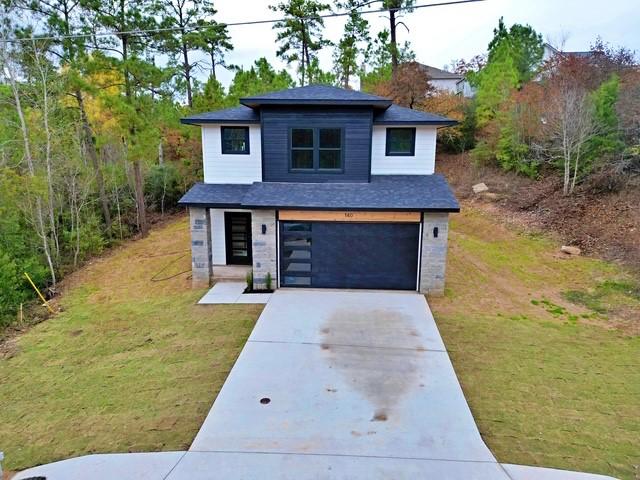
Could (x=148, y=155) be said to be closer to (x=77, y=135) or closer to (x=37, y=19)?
(x=77, y=135)

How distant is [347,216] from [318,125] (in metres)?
2.76

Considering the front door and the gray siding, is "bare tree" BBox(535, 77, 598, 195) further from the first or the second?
the front door

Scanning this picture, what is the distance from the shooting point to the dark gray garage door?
34.1ft

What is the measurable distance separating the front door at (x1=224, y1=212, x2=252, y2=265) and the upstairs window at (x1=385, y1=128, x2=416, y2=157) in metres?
4.68

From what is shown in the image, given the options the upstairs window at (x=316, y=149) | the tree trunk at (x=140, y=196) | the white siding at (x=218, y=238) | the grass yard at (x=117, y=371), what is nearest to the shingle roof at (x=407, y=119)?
the upstairs window at (x=316, y=149)

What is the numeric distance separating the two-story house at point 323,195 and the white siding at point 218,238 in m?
0.03

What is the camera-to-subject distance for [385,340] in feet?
25.6

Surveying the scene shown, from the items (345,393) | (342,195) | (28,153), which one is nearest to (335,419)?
(345,393)

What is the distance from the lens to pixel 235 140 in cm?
1162

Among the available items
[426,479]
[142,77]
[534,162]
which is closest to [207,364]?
[426,479]

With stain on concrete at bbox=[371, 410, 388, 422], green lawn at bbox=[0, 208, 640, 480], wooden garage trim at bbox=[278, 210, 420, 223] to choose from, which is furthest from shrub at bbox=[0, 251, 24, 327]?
stain on concrete at bbox=[371, 410, 388, 422]

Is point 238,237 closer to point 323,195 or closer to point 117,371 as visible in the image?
point 323,195

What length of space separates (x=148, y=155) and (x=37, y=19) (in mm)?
5484

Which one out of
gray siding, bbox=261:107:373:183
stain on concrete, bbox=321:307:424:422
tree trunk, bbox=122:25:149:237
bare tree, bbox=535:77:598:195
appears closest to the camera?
stain on concrete, bbox=321:307:424:422
